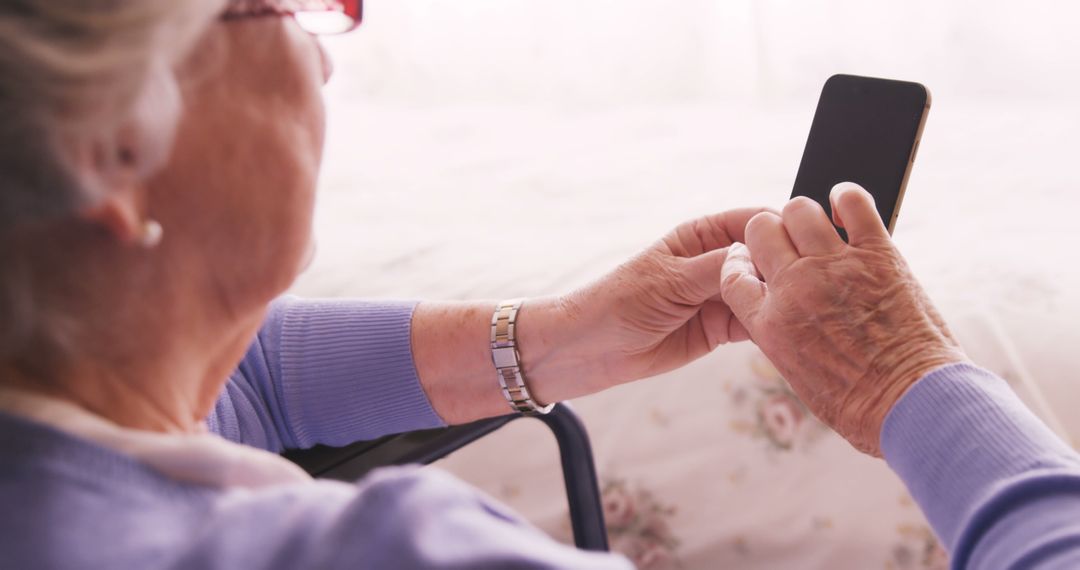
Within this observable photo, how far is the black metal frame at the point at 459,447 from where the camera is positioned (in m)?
0.85

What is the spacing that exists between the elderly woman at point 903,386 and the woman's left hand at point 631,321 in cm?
11

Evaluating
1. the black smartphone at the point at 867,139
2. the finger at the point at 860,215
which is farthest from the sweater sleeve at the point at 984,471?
the black smartphone at the point at 867,139

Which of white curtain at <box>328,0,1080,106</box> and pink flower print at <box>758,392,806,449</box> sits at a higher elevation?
white curtain at <box>328,0,1080,106</box>

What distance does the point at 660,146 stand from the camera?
1.63 m

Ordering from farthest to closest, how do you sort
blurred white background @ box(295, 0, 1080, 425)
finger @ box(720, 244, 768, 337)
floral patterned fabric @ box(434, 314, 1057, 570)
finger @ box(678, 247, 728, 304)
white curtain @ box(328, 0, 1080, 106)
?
1. white curtain @ box(328, 0, 1080, 106)
2. blurred white background @ box(295, 0, 1080, 425)
3. floral patterned fabric @ box(434, 314, 1057, 570)
4. finger @ box(678, 247, 728, 304)
5. finger @ box(720, 244, 768, 337)

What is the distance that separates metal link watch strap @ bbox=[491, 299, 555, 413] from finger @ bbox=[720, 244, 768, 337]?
0.22m

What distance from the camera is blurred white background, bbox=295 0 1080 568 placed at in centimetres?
A: 109

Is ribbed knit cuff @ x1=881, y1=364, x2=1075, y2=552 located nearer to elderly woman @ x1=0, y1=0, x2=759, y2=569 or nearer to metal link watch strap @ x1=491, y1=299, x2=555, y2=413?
elderly woman @ x1=0, y1=0, x2=759, y2=569

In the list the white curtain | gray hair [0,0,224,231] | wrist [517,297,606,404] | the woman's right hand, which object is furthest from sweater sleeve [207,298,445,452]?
the white curtain

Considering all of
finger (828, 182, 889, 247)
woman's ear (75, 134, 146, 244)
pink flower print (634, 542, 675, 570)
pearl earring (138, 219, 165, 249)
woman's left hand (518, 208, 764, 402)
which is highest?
woman's ear (75, 134, 146, 244)

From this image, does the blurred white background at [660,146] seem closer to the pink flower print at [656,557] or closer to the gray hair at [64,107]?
the pink flower print at [656,557]

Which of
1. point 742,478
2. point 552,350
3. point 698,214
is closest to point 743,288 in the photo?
point 552,350

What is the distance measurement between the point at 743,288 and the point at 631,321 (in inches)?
6.3

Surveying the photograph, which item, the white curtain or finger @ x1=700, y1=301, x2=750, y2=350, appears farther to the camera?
the white curtain
